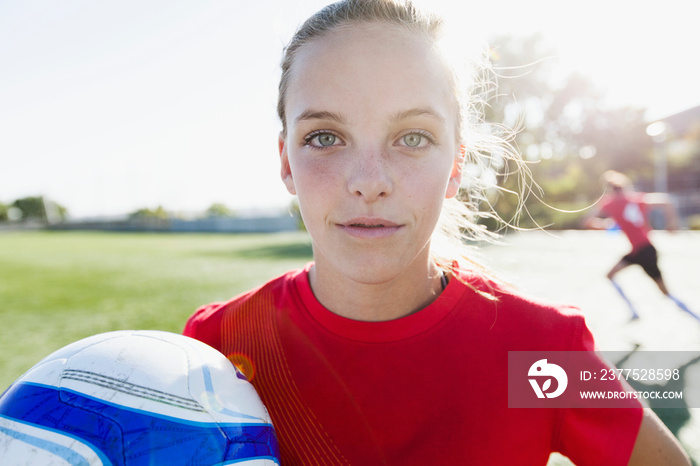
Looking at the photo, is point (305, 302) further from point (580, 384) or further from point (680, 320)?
point (680, 320)

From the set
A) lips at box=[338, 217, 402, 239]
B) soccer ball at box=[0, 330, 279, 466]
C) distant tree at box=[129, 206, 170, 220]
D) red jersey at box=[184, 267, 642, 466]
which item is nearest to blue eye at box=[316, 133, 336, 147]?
lips at box=[338, 217, 402, 239]

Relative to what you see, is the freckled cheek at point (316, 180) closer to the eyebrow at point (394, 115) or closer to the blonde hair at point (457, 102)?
the eyebrow at point (394, 115)

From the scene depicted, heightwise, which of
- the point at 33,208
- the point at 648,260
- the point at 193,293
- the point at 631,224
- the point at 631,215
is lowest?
the point at 33,208

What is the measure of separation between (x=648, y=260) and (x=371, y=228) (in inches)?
260

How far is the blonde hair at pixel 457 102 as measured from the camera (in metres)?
1.48

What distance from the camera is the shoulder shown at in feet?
5.60

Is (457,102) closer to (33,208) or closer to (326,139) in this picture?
(326,139)

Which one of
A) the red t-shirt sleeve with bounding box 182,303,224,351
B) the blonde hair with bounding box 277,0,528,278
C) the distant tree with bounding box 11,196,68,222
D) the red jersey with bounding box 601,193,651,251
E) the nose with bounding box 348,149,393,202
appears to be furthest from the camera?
the distant tree with bounding box 11,196,68,222

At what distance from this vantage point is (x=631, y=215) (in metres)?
6.95

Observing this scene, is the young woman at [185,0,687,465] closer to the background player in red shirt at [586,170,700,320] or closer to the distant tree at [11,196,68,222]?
the background player in red shirt at [586,170,700,320]

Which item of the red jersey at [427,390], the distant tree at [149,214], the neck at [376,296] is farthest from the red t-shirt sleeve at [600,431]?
the distant tree at [149,214]

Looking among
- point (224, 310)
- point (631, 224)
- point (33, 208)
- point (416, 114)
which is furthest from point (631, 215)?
point (33, 208)

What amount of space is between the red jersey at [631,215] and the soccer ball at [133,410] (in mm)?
6956

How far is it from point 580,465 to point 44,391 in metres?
1.51
